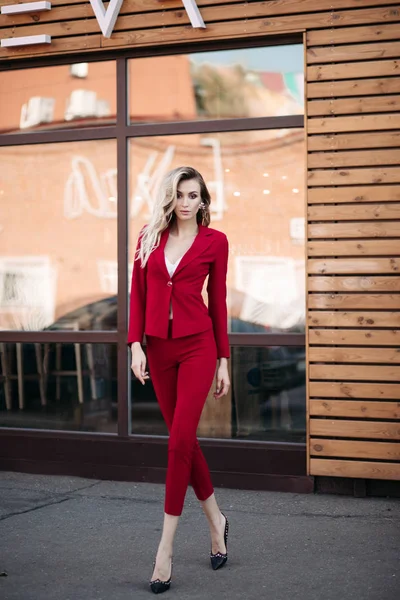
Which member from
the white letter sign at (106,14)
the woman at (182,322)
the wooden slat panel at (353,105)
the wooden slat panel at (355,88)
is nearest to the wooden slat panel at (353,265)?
the wooden slat panel at (353,105)

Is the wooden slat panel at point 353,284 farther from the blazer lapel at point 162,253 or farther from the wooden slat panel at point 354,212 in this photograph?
the blazer lapel at point 162,253

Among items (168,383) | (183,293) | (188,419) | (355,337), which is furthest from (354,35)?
(188,419)

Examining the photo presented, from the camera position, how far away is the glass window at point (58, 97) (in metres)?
7.27

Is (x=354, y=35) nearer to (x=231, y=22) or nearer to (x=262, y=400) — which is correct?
(x=231, y=22)

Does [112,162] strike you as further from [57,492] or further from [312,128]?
[57,492]

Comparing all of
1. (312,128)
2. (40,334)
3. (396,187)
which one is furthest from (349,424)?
(40,334)

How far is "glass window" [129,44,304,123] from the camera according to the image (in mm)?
6789

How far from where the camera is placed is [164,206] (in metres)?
4.60

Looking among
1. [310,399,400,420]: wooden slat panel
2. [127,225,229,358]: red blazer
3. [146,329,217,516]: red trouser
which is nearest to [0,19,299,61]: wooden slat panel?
[127,225,229,358]: red blazer

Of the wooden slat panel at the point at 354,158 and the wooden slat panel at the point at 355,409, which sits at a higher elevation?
the wooden slat panel at the point at 354,158

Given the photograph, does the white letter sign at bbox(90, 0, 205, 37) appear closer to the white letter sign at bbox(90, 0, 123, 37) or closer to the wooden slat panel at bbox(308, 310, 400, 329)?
the white letter sign at bbox(90, 0, 123, 37)

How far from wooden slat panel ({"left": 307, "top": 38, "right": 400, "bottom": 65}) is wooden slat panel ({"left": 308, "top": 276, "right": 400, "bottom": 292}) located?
156 cm

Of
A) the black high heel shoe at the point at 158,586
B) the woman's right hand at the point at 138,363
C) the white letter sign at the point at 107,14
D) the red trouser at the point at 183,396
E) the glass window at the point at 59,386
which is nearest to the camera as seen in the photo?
the black high heel shoe at the point at 158,586

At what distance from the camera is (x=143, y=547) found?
16.7 feet
